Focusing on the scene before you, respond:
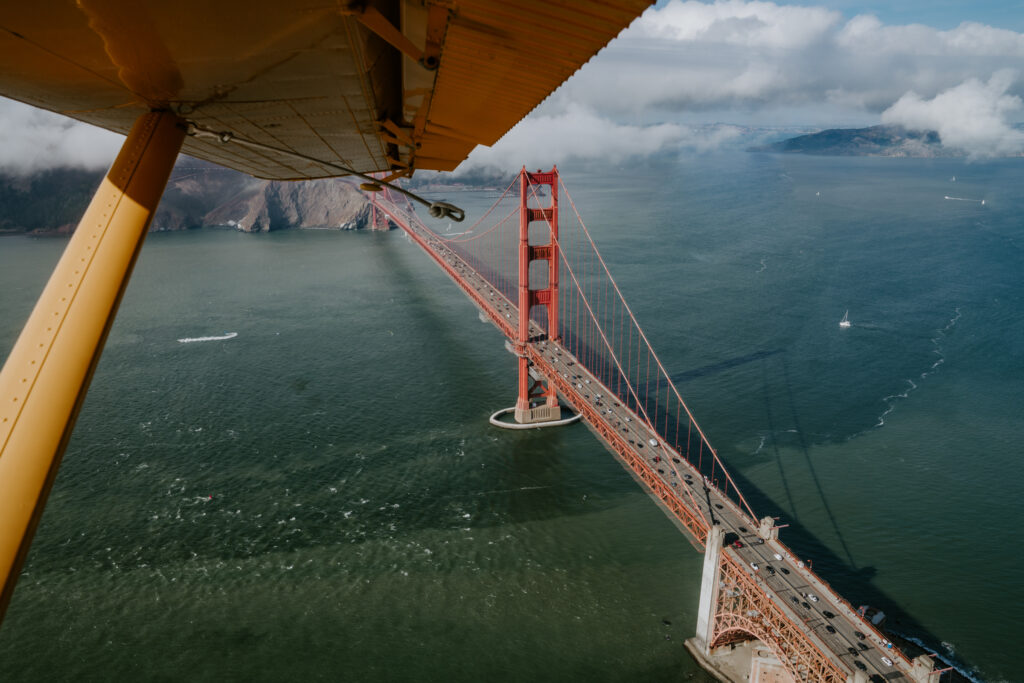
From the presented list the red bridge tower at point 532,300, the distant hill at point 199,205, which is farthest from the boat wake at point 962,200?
the red bridge tower at point 532,300

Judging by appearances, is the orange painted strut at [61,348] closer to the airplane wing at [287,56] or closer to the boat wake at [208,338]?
the airplane wing at [287,56]

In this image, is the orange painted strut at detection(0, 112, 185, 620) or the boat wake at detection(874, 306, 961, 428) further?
the boat wake at detection(874, 306, 961, 428)

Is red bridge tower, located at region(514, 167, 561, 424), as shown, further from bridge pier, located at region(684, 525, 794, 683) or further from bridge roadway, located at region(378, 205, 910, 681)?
bridge pier, located at region(684, 525, 794, 683)

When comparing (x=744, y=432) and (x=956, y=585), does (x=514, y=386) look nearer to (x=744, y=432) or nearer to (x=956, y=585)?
(x=744, y=432)

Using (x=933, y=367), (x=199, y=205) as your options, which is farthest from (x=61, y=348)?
(x=199, y=205)

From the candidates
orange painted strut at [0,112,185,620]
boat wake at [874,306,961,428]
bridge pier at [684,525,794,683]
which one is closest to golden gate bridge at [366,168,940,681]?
bridge pier at [684,525,794,683]

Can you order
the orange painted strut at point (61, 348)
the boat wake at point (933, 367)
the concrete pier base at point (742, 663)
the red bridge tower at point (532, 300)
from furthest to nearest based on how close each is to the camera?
1. the boat wake at point (933, 367)
2. the red bridge tower at point (532, 300)
3. the concrete pier base at point (742, 663)
4. the orange painted strut at point (61, 348)

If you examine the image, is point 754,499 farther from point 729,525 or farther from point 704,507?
point 729,525
